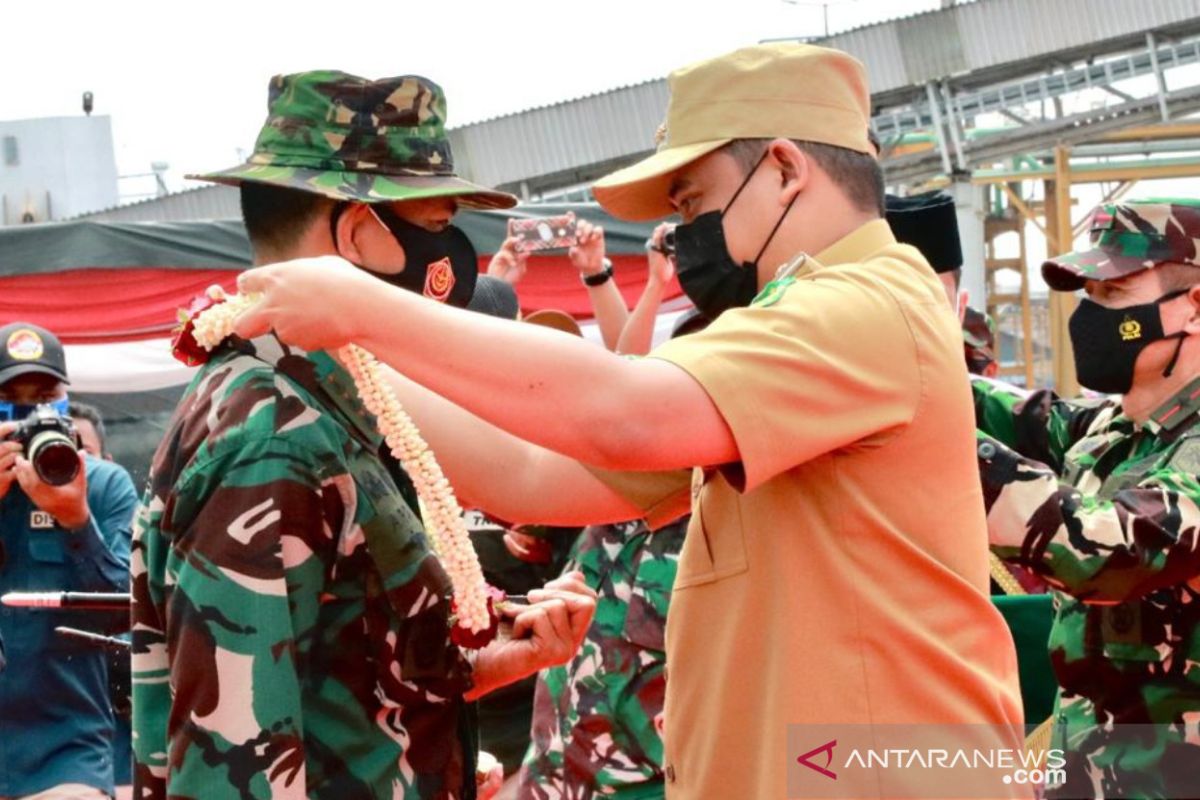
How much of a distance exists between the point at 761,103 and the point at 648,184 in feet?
0.82

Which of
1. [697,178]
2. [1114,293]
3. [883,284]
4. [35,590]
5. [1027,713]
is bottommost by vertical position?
[1027,713]

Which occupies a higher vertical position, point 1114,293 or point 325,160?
point 325,160

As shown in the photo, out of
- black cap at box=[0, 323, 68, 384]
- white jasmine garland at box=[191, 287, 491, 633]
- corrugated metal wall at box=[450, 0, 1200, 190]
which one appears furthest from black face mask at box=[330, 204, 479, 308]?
corrugated metal wall at box=[450, 0, 1200, 190]

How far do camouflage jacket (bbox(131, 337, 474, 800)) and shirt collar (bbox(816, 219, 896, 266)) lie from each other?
840 mm

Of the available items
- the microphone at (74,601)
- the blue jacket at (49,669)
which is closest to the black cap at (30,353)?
the blue jacket at (49,669)

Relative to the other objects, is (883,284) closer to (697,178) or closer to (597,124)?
(697,178)

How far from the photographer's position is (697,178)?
9.37ft

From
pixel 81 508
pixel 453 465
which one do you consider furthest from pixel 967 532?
pixel 81 508

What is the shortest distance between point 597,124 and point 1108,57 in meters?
5.55

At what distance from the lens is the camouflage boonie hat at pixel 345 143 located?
9.54 feet

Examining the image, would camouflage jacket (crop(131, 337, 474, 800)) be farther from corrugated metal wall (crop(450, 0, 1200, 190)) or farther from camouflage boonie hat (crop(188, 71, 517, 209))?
corrugated metal wall (crop(450, 0, 1200, 190))

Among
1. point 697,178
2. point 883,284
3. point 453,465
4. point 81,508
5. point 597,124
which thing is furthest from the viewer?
point 597,124

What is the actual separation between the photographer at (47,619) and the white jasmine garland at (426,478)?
364cm

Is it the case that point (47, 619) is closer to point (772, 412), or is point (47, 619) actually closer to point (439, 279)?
point (439, 279)
